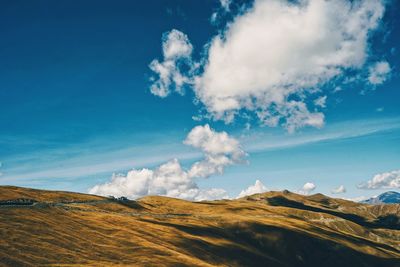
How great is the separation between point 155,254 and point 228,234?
302 feet

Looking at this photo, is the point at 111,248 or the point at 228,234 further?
the point at 228,234

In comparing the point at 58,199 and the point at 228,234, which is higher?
the point at 58,199

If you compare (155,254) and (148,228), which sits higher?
(148,228)

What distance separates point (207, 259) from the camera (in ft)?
448

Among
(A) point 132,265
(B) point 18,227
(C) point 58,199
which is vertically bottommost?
(A) point 132,265

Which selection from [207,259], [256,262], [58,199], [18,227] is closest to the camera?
[18,227]

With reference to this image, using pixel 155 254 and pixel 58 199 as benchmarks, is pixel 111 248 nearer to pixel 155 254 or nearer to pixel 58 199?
pixel 155 254

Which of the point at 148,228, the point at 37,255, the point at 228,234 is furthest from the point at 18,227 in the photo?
the point at 228,234

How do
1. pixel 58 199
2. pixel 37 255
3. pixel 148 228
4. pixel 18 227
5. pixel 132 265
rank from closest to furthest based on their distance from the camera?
pixel 37 255, pixel 132 265, pixel 18 227, pixel 148 228, pixel 58 199

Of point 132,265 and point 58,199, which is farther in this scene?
point 58,199

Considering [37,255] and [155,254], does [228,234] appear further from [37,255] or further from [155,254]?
[37,255]

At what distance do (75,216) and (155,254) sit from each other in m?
46.7

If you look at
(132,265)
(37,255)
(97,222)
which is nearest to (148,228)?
(97,222)

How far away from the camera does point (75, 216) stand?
144500 millimetres
